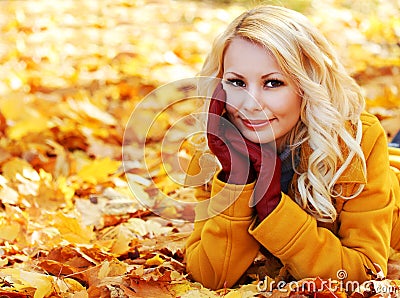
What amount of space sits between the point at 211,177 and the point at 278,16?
579mm

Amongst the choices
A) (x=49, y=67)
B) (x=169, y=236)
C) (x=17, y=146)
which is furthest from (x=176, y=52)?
(x=169, y=236)

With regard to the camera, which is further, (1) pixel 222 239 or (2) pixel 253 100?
(1) pixel 222 239

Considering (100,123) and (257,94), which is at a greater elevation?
(257,94)

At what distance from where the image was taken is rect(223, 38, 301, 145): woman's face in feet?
6.54

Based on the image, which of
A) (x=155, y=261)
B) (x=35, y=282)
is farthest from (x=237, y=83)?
(x=35, y=282)

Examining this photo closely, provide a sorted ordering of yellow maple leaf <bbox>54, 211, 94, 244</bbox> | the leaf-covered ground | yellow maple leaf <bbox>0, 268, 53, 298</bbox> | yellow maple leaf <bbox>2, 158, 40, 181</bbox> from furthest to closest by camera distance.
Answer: yellow maple leaf <bbox>2, 158, 40, 181</bbox>
yellow maple leaf <bbox>54, 211, 94, 244</bbox>
the leaf-covered ground
yellow maple leaf <bbox>0, 268, 53, 298</bbox>

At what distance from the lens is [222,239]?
212cm

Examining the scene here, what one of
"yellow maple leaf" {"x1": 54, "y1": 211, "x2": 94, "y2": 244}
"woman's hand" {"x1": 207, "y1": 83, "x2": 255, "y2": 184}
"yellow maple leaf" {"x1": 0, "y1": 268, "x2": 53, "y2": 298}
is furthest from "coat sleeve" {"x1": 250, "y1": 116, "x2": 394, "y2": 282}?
"yellow maple leaf" {"x1": 54, "y1": 211, "x2": 94, "y2": 244}

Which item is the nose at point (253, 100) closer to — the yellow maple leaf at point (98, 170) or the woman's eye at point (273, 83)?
the woman's eye at point (273, 83)

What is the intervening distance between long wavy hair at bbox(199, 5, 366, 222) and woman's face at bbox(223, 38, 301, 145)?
0.02 m

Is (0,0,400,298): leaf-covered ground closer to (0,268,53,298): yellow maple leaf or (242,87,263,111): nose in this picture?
(0,268,53,298): yellow maple leaf

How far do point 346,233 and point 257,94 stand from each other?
20.5 inches

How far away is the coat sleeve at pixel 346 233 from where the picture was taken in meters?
2.01

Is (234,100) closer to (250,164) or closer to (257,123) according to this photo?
(257,123)
